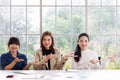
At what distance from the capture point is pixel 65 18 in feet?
18.7

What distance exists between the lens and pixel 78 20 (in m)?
5.68

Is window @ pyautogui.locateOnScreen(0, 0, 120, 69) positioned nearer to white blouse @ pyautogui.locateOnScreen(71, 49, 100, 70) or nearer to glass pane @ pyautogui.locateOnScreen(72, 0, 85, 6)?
glass pane @ pyautogui.locateOnScreen(72, 0, 85, 6)

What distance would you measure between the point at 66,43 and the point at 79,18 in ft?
1.82

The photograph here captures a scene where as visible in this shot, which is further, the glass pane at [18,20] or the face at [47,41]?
the glass pane at [18,20]

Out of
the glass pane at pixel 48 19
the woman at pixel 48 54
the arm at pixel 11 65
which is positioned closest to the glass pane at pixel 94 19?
the glass pane at pixel 48 19

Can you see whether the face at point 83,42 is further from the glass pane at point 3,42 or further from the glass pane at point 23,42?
the glass pane at point 3,42

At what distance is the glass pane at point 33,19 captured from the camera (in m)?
5.67

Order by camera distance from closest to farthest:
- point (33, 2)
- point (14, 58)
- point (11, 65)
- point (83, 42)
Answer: point (11, 65) < point (14, 58) < point (83, 42) < point (33, 2)

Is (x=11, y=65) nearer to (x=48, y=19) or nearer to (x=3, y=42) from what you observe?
(x=3, y=42)

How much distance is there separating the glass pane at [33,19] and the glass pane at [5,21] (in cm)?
39

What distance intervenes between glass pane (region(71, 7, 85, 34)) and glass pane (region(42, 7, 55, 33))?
0.39m

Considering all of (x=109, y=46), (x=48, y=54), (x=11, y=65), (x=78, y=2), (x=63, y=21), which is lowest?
(x=11, y=65)

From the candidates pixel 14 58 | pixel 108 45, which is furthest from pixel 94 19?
pixel 14 58

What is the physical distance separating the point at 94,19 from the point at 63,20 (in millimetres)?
606
